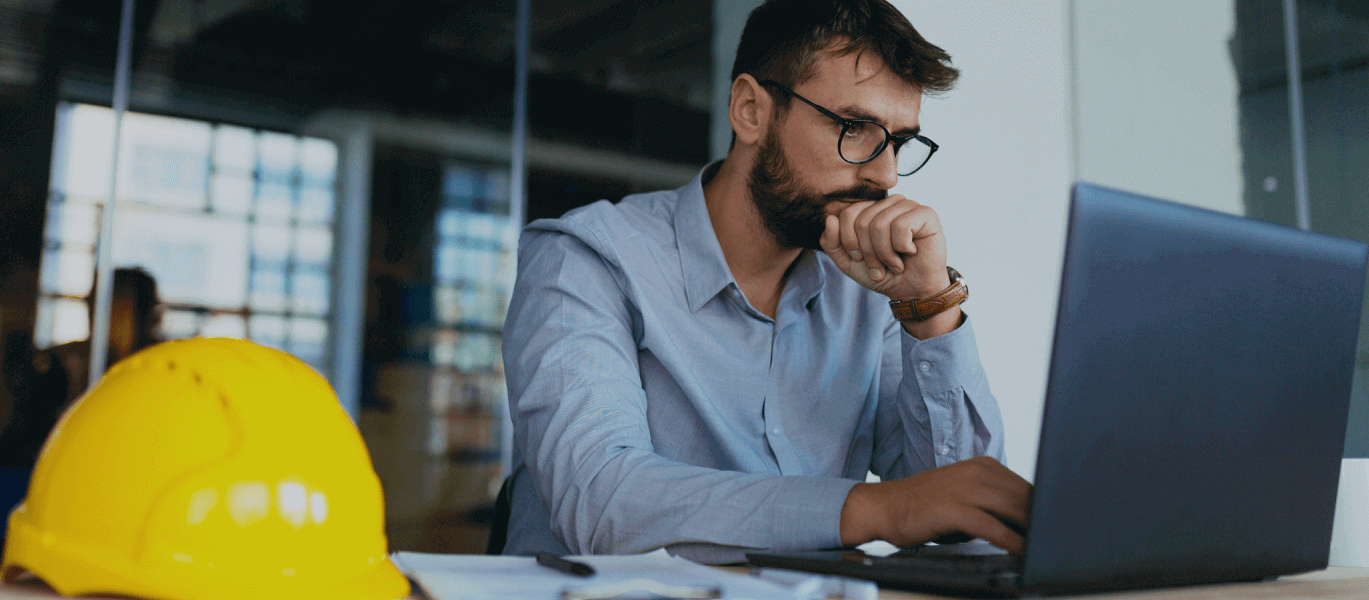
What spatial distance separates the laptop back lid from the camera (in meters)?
0.52

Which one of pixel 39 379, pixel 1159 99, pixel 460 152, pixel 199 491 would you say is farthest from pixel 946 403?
pixel 460 152

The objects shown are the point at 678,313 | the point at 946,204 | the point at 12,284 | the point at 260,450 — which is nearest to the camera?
the point at 260,450

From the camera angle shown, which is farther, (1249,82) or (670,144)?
(670,144)

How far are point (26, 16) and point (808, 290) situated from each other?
5.91m

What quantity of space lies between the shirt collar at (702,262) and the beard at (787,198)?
43mm

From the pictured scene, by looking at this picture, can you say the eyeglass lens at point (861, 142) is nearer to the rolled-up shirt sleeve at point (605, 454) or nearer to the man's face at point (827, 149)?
the man's face at point (827, 149)

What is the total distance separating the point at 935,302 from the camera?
3.44ft

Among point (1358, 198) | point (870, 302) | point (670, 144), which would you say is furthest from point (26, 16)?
point (1358, 198)

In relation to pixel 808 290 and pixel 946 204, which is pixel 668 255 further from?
pixel 946 204

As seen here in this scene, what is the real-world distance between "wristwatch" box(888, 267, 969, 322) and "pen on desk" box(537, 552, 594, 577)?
0.59m

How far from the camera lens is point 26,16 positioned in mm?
5309

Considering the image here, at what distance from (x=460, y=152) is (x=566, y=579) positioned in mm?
6682

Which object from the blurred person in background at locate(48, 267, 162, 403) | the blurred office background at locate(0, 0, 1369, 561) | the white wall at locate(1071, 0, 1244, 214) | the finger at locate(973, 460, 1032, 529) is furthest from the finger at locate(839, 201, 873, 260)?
the blurred person in background at locate(48, 267, 162, 403)

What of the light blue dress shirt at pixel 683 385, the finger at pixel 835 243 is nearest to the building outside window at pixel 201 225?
the light blue dress shirt at pixel 683 385
